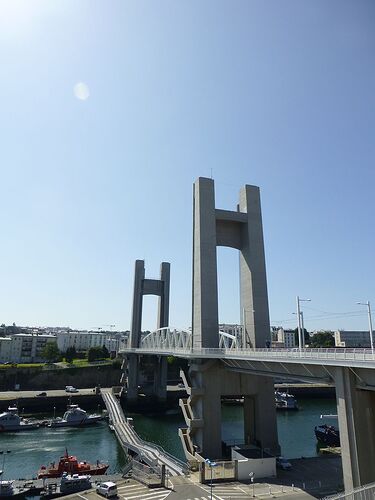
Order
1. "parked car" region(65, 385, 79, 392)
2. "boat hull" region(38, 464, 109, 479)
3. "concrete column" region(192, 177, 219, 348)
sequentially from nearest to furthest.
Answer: "boat hull" region(38, 464, 109, 479)
"concrete column" region(192, 177, 219, 348)
"parked car" region(65, 385, 79, 392)

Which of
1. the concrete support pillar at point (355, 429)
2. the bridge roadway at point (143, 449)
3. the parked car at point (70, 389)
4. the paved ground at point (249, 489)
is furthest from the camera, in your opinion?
the parked car at point (70, 389)

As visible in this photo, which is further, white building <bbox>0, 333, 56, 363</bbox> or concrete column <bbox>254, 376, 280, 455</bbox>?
white building <bbox>0, 333, 56, 363</bbox>

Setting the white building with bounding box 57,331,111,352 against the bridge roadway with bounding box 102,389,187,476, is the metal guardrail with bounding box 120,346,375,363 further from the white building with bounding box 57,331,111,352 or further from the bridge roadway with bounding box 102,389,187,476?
the white building with bounding box 57,331,111,352

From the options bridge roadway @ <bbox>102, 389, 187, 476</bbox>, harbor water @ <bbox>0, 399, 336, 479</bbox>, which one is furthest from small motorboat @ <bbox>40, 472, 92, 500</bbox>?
harbor water @ <bbox>0, 399, 336, 479</bbox>

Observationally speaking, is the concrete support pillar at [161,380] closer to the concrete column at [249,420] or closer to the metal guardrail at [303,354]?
the concrete column at [249,420]

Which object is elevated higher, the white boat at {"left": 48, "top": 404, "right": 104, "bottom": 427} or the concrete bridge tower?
the concrete bridge tower

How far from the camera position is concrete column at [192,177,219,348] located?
34.4 metres

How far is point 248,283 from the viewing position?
1442 inches

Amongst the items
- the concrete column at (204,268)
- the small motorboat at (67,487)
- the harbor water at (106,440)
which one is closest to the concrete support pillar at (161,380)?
the harbor water at (106,440)

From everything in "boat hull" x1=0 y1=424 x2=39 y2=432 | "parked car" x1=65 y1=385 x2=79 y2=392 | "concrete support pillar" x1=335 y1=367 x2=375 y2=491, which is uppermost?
"concrete support pillar" x1=335 y1=367 x2=375 y2=491

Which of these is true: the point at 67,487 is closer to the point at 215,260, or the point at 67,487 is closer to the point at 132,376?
the point at 215,260

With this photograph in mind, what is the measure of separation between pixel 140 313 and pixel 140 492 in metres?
53.1

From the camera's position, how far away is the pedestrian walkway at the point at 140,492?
21.4 meters

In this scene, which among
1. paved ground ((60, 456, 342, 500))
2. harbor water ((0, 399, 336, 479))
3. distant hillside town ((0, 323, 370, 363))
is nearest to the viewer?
paved ground ((60, 456, 342, 500))
